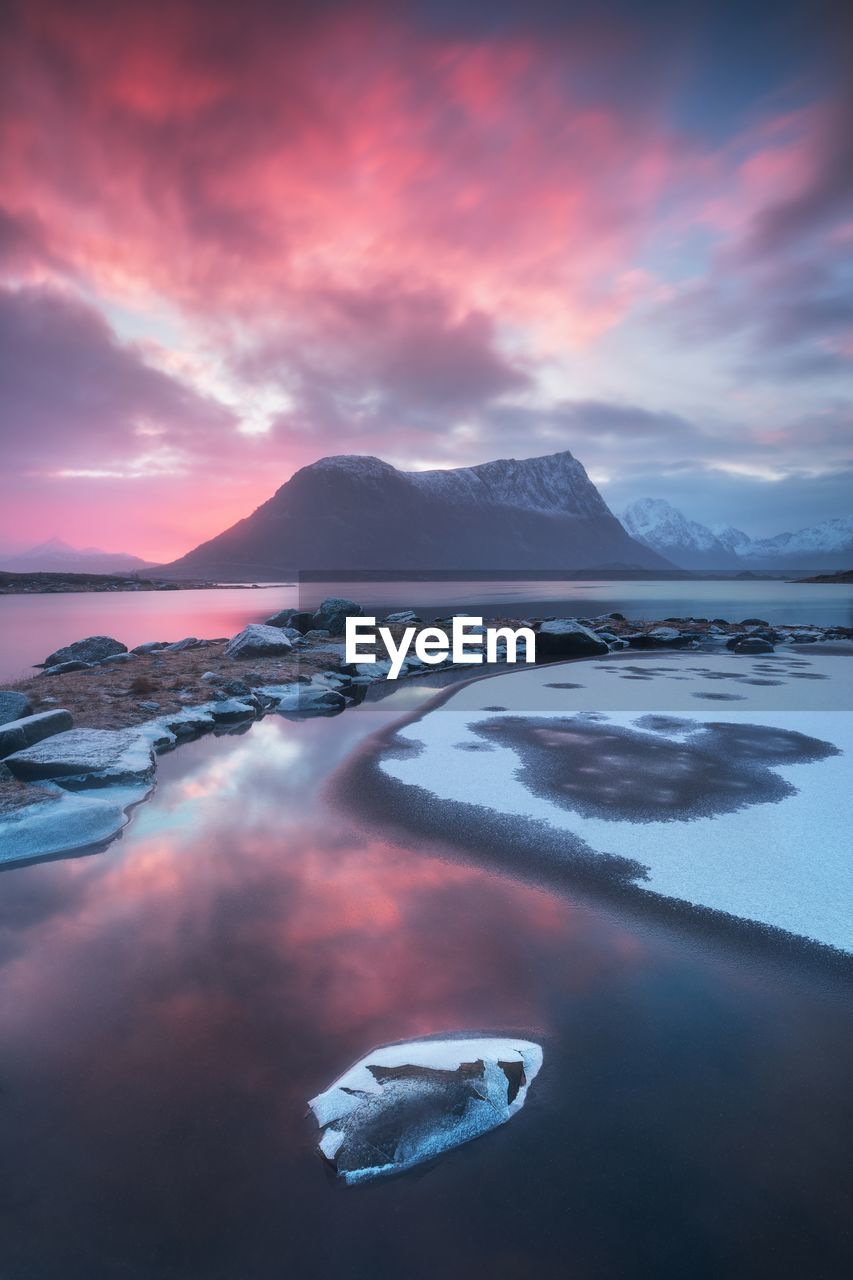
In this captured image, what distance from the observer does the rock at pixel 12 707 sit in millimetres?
11438

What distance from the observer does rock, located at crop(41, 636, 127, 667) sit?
2219cm

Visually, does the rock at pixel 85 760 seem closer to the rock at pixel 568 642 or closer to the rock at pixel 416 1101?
the rock at pixel 416 1101

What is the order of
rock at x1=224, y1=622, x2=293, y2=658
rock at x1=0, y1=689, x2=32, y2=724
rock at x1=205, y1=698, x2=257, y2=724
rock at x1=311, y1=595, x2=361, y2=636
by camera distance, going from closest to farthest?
rock at x1=0, y1=689, x2=32, y2=724 < rock at x1=205, y1=698, x2=257, y2=724 < rock at x1=224, y1=622, x2=293, y2=658 < rock at x1=311, y1=595, x2=361, y2=636

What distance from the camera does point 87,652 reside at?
22.4 metres

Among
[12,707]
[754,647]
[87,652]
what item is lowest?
[754,647]

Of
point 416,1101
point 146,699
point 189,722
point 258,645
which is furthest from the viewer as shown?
point 258,645

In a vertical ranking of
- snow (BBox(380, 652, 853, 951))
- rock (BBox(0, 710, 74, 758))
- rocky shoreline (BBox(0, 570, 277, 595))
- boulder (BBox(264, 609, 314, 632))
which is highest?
rocky shoreline (BBox(0, 570, 277, 595))

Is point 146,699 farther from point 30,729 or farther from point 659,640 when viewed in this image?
point 659,640

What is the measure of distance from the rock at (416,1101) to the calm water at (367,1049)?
0.39 ft

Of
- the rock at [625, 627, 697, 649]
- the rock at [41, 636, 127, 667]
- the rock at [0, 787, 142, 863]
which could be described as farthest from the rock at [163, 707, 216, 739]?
the rock at [625, 627, 697, 649]

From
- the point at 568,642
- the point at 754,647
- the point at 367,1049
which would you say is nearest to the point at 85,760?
the point at 367,1049

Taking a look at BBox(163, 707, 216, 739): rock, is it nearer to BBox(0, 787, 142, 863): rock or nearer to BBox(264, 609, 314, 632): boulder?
BBox(0, 787, 142, 863): rock

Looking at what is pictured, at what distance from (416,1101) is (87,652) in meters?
22.8

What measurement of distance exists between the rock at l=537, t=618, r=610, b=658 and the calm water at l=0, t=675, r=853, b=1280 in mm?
21084
